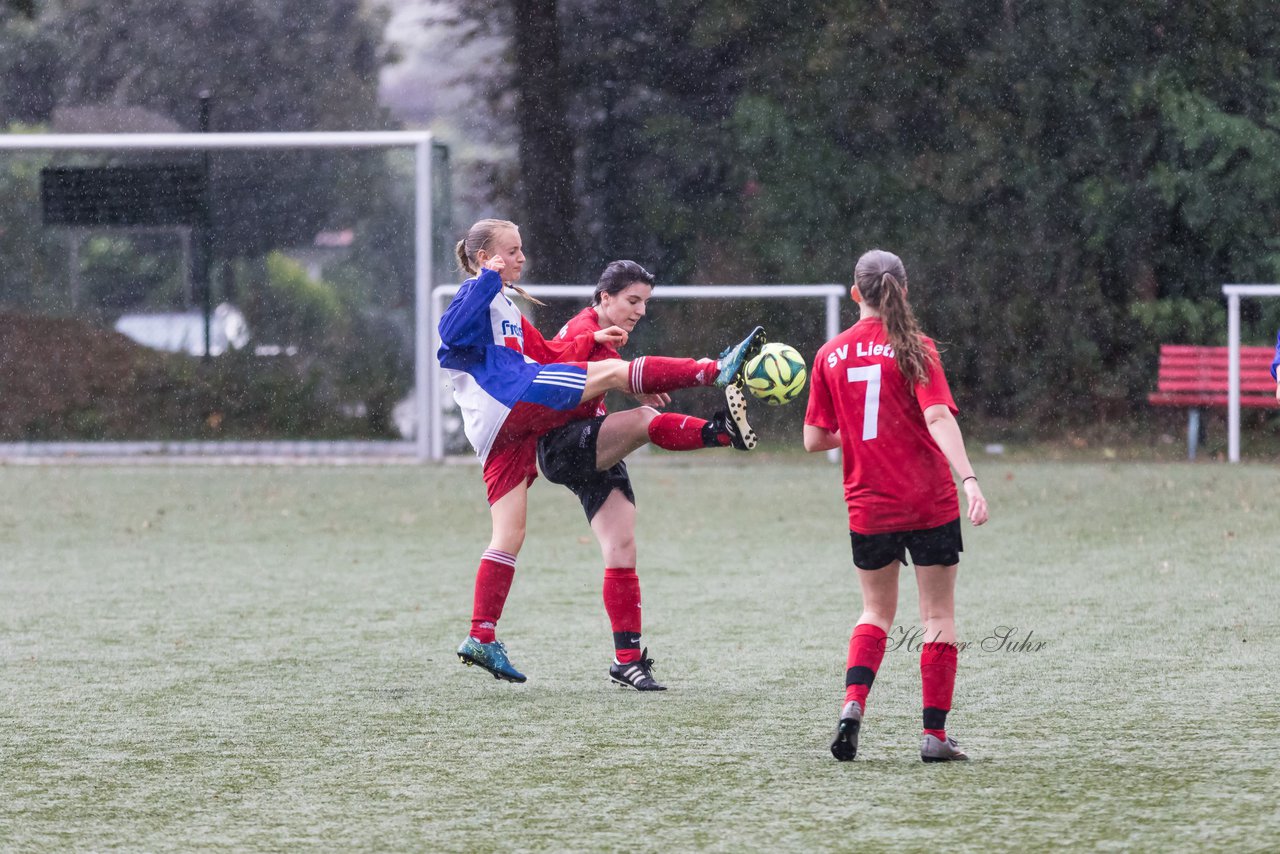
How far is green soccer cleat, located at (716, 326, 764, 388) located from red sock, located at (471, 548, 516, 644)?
3.12 feet

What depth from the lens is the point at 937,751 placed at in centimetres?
461

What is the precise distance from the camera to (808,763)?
4.66m

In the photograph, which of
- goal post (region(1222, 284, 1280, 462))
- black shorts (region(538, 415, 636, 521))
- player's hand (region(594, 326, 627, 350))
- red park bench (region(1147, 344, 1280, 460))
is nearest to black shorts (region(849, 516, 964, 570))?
black shorts (region(538, 415, 636, 521))

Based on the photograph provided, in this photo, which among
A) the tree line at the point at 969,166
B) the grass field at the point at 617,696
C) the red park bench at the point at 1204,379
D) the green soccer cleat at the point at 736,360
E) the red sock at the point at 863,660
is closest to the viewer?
the grass field at the point at 617,696

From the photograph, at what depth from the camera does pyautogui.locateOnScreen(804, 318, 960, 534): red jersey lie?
15.1ft

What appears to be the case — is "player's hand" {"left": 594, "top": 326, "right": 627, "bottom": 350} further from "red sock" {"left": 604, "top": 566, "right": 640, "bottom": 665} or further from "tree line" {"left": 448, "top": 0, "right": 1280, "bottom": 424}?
"tree line" {"left": 448, "top": 0, "right": 1280, "bottom": 424}

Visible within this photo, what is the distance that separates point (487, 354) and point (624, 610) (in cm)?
96

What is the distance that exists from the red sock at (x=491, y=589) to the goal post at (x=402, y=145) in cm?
1043

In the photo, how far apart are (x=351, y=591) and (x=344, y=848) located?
5.03m

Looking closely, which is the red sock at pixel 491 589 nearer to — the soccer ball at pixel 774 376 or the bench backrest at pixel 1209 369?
the soccer ball at pixel 774 376

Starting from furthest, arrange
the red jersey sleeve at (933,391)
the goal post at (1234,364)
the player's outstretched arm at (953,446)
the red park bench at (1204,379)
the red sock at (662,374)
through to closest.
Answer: the red park bench at (1204,379), the goal post at (1234,364), the red sock at (662,374), the red jersey sleeve at (933,391), the player's outstretched arm at (953,446)

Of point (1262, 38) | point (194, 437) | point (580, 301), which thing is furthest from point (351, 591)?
point (1262, 38)

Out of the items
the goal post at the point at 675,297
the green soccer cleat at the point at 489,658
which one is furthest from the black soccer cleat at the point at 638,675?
the goal post at the point at 675,297

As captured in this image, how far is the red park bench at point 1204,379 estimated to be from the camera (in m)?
16.5
